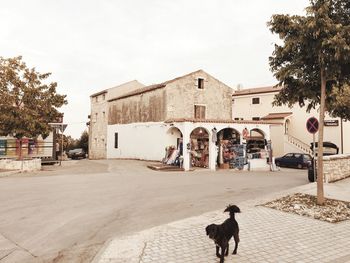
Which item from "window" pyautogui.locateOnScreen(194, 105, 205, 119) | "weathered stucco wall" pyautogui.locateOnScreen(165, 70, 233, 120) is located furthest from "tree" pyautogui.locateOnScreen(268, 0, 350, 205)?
"window" pyautogui.locateOnScreen(194, 105, 205, 119)

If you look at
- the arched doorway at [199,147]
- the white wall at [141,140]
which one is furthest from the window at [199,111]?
the arched doorway at [199,147]

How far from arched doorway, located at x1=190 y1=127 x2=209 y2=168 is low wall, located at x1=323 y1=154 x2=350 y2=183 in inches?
393

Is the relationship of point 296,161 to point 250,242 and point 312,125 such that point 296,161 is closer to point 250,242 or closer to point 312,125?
point 312,125

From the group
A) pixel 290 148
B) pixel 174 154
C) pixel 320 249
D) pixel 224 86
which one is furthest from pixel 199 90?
pixel 320 249

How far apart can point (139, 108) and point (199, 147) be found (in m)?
8.41

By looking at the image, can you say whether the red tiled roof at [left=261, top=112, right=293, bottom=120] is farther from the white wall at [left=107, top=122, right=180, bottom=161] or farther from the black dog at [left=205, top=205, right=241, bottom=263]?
the black dog at [left=205, top=205, right=241, bottom=263]

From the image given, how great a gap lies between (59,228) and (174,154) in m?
16.4

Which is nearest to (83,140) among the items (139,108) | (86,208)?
(139,108)

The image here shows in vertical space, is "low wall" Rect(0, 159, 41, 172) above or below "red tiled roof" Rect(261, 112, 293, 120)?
below

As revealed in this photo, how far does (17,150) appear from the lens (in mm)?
22562

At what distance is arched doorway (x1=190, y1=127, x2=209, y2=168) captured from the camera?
24.2 m

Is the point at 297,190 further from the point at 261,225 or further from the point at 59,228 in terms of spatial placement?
the point at 59,228

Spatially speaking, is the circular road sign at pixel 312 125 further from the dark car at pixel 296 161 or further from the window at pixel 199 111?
the window at pixel 199 111

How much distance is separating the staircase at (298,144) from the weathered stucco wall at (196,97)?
25.6 feet
